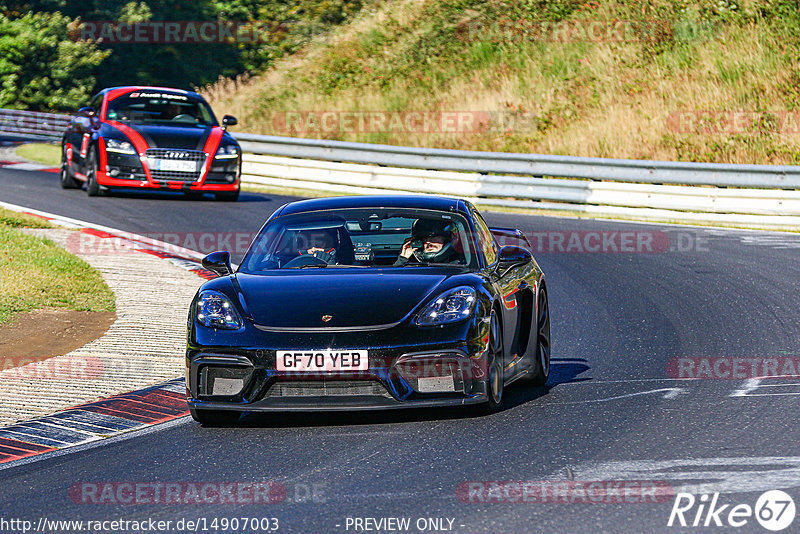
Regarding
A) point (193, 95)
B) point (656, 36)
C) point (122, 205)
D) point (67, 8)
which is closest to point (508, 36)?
point (656, 36)

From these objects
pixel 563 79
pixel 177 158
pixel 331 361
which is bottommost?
pixel 331 361

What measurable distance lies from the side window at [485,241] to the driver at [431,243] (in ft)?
0.66

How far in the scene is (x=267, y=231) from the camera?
853cm

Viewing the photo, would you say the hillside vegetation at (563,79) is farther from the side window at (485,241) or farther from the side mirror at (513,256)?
the side mirror at (513,256)

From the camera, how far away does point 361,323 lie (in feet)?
23.1

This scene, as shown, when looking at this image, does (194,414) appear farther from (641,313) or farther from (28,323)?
(641,313)

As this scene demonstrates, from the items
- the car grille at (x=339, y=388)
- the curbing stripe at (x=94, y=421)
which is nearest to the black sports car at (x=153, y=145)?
the curbing stripe at (x=94, y=421)

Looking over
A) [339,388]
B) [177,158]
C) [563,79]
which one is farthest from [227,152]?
[339,388]

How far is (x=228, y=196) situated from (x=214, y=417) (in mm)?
14149

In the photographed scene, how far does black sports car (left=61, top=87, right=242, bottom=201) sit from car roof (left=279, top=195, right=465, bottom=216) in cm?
1173

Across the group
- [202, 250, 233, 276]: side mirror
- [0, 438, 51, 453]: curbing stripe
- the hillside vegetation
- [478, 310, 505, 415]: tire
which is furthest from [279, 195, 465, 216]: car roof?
the hillside vegetation

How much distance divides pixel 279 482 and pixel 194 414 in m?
1.61

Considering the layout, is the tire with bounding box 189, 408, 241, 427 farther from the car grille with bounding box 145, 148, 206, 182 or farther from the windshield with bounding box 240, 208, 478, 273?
the car grille with bounding box 145, 148, 206, 182

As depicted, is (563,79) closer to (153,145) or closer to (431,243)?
(153,145)
